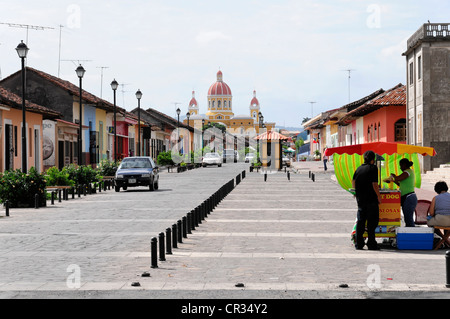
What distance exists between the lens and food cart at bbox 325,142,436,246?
12953 mm

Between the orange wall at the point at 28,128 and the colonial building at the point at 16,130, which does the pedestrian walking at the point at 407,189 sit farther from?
the orange wall at the point at 28,128

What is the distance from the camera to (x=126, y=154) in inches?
2928

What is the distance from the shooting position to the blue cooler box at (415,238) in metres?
12.2

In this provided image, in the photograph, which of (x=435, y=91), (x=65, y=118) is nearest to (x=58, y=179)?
(x=435, y=91)

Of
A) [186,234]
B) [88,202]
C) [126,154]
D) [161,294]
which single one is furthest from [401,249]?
[126,154]

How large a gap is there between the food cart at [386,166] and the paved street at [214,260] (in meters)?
0.72

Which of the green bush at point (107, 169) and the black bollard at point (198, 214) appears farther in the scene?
the green bush at point (107, 169)

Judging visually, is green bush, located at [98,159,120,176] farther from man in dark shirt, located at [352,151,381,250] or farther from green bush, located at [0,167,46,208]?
man in dark shirt, located at [352,151,381,250]

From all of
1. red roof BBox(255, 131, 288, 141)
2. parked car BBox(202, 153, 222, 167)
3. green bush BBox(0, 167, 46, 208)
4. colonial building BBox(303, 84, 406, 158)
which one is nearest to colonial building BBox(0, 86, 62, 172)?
green bush BBox(0, 167, 46, 208)

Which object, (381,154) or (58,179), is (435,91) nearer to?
(58,179)

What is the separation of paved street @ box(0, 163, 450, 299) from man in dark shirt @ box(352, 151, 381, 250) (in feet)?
0.91

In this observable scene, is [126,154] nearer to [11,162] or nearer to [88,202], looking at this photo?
[11,162]

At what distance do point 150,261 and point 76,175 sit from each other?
67.0 feet

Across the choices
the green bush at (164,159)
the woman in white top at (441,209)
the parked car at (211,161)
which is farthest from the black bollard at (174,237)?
the parked car at (211,161)
